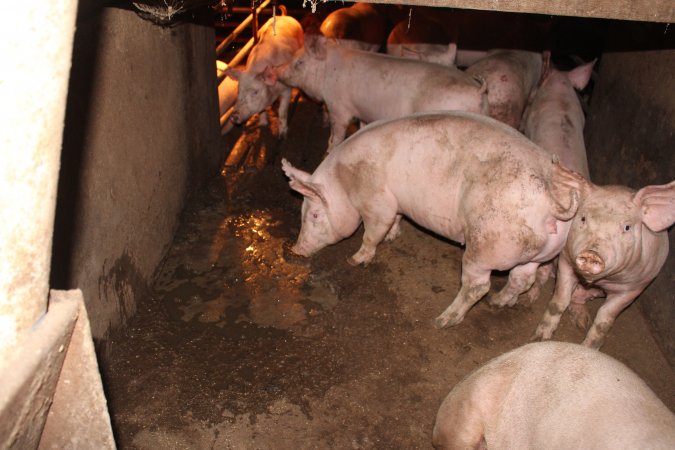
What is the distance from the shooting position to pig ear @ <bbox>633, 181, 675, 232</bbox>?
3.19 meters

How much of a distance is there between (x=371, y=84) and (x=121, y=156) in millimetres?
3126

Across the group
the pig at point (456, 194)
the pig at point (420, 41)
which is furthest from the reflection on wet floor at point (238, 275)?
the pig at point (420, 41)

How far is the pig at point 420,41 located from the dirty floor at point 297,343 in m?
2.88

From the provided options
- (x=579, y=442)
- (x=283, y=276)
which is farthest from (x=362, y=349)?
(x=579, y=442)

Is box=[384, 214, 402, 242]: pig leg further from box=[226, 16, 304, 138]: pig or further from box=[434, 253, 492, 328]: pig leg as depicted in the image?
box=[226, 16, 304, 138]: pig

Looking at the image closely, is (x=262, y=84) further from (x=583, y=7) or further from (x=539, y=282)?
(x=583, y=7)

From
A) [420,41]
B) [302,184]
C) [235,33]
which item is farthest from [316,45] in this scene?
[302,184]

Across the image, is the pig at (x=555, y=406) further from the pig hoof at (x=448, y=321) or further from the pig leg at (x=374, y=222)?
the pig leg at (x=374, y=222)

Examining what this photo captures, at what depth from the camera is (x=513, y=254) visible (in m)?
3.70

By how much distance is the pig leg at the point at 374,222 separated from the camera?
445 cm

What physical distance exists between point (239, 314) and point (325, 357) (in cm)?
82

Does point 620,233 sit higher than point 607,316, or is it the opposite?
point 620,233

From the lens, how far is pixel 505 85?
18.7ft

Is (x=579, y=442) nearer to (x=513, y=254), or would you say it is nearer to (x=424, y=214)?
(x=513, y=254)
